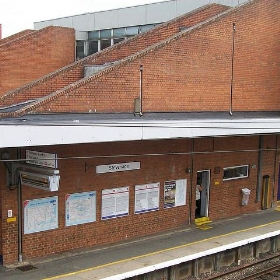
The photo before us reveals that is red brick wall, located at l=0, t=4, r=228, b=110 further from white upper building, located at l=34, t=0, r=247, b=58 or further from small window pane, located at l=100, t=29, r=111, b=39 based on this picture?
small window pane, located at l=100, t=29, r=111, b=39


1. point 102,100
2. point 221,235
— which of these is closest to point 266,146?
point 221,235

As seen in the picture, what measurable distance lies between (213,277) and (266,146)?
273 inches

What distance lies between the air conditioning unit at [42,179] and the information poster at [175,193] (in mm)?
4977

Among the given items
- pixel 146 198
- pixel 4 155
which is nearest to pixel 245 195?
pixel 146 198

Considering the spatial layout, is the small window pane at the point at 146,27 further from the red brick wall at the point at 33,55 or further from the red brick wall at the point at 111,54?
A: the red brick wall at the point at 111,54

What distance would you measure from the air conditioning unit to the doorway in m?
6.66

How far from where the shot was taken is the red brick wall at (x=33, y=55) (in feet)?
65.3

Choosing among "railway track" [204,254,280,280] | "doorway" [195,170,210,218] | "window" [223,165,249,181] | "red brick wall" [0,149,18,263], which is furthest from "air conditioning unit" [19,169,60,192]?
"window" [223,165,249,181]

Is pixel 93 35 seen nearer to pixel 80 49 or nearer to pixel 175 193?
pixel 80 49

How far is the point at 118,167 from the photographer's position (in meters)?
13.8

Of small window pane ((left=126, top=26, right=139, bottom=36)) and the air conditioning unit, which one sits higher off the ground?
small window pane ((left=126, top=26, right=139, bottom=36))

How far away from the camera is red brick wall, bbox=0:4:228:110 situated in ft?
46.6

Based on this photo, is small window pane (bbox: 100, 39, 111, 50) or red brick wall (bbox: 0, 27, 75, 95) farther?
small window pane (bbox: 100, 39, 111, 50)

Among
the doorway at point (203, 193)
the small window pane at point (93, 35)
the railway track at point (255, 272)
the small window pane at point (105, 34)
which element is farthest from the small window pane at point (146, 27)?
the railway track at point (255, 272)
